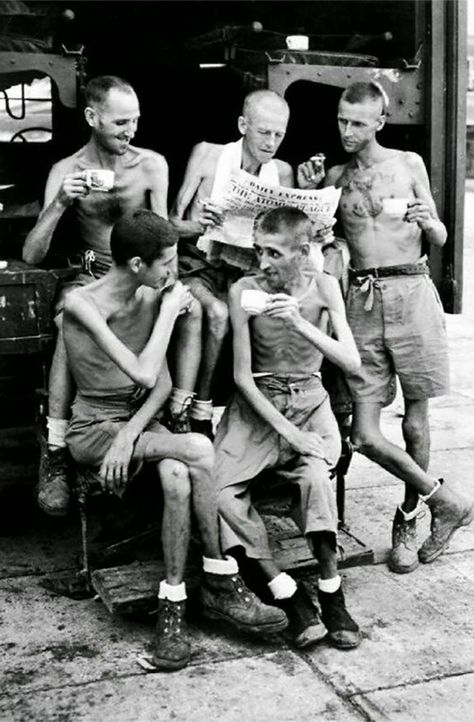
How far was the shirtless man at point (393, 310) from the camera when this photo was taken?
4.57m

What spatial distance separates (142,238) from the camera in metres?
3.88

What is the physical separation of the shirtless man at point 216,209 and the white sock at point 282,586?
0.81 metres

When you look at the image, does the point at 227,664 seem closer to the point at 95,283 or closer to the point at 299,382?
the point at 299,382

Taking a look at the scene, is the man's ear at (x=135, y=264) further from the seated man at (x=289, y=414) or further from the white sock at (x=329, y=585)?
the white sock at (x=329, y=585)

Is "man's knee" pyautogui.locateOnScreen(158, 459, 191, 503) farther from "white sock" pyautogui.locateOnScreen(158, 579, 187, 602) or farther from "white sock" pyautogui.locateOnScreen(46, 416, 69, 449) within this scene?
"white sock" pyautogui.locateOnScreen(46, 416, 69, 449)

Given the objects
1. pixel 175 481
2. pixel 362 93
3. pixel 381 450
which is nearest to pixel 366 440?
pixel 381 450

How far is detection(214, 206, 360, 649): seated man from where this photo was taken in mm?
3885

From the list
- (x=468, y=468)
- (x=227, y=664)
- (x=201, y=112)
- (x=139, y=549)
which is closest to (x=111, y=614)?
(x=139, y=549)

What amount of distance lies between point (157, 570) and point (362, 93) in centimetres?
209

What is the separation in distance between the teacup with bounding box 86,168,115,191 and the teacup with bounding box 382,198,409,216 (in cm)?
112

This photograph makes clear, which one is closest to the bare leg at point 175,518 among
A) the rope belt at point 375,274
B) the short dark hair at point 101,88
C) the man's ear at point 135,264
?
the man's ear at point 135,264

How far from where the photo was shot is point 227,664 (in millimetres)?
3654

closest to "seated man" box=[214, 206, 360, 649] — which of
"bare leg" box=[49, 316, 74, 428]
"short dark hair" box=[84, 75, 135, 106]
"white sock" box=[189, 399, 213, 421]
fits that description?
"white sock" box=[189, 399, 213, 421]

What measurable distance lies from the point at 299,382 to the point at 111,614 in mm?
Answer: 1127
